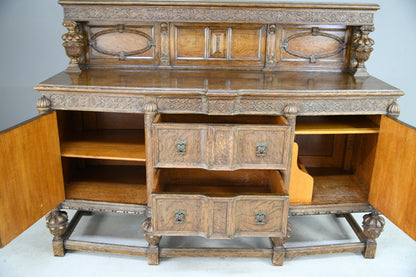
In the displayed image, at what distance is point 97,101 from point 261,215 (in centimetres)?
114

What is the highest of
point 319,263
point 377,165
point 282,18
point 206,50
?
point 282,18

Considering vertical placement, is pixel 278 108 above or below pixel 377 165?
above

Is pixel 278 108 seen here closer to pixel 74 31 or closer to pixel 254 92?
pixel 254 92

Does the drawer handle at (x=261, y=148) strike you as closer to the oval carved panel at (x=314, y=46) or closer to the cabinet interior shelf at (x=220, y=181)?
the cabinet interior shelf at (x=220, y=181)

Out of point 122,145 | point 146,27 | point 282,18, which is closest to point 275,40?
point 282,18

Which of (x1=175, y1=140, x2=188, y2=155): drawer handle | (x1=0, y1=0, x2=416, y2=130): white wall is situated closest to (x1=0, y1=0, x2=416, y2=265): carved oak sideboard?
(x1=175, y1=140, x2=188, y2=155): drawer handle

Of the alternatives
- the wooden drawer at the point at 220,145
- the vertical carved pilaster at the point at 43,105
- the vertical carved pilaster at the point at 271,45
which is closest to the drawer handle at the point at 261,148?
the wooden drawer at the point at 220,145

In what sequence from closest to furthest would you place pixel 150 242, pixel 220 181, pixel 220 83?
pixel 220 83
pixel 150 242
pixel 220 181

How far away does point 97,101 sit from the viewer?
2.16 m

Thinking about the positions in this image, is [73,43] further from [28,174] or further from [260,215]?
[260,215]

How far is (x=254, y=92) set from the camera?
207 cm

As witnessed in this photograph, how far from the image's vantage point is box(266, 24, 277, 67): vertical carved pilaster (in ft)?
8.45

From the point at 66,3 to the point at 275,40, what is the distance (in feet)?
4.64

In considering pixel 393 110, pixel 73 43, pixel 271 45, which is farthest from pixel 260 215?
pixel 73 43
